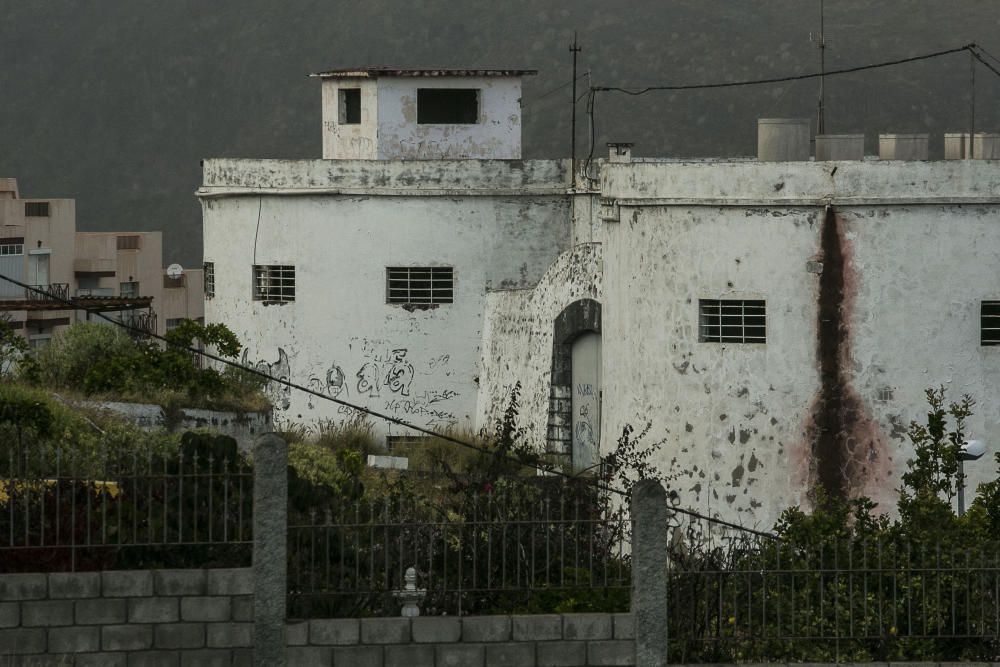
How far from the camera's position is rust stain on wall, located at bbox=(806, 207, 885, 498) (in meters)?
23.8

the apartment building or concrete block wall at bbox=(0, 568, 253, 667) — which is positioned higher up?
the apartment building

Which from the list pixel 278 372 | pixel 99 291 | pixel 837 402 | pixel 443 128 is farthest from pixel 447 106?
pixel 99 291

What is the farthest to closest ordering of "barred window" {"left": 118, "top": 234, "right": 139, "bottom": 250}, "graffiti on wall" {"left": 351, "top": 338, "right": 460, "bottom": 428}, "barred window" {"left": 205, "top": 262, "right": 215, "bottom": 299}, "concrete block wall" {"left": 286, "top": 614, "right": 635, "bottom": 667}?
"barred window" {"left": 118, "top": 234, "right": 139, "bottom": 250} → "barred window" {"left": 205, "top": 262, "right": 215, "bottom": 299} → "graffiti on wall" {"left": 351, "top": 338, "right": 460, "bottom": 428} → "concrete block wall" {"left": 286, "top": 614, "right": 635, "bottom": 667}

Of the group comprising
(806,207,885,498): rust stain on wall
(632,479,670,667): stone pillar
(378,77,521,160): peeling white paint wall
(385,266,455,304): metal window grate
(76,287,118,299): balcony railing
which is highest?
(378,77,521,160): peeling white paint wall

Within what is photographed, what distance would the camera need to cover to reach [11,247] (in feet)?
190

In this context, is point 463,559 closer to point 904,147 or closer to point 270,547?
point 270,547

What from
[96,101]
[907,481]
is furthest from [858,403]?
[96,101]

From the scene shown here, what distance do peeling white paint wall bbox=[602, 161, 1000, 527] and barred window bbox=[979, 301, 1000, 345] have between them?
0.45 ft

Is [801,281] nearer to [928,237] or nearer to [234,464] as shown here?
[928,237]

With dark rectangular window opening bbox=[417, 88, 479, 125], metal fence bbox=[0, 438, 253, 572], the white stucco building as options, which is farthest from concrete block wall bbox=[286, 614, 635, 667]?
dark rectangular window opening bbox=[417, 88, 479, 125]

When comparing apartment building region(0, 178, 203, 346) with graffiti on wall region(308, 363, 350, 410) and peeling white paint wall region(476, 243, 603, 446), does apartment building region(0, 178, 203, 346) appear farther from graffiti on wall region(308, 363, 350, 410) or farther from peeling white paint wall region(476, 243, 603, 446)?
peeling white paint wall region(476, 243, 603, 446)

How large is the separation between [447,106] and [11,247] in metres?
25.9

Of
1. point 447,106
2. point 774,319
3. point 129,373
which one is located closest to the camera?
point 774,319

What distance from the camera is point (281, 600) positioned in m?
15.5
